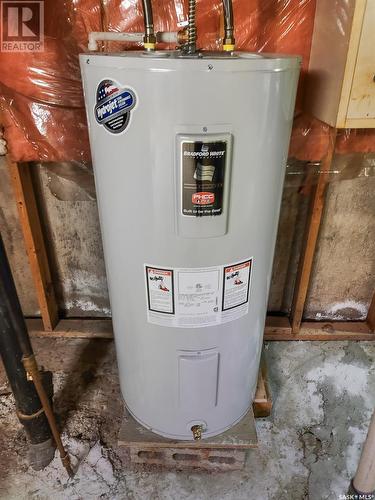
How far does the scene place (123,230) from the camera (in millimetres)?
969

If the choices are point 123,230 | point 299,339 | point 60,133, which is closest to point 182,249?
point 123,230

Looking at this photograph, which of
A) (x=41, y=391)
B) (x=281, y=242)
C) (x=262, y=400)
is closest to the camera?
(x=41, y=391)

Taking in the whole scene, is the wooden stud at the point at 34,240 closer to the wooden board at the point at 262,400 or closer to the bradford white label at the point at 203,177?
the bradford white label at the point at 203,177

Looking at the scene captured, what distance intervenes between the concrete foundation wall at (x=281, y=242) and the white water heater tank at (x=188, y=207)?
58 cm

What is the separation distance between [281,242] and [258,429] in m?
0.75

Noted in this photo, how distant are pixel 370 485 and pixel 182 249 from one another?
0.94 meters

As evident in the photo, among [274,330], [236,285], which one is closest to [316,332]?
[274,330]

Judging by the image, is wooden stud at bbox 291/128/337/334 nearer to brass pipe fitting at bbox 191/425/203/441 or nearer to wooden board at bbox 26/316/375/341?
wooden board at bbox 26/316/375/341

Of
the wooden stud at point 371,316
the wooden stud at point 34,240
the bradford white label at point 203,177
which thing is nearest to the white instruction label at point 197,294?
the bradford white label at point 203,177

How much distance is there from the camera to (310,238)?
1.55m

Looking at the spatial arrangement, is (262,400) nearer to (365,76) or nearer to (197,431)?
(197,431)

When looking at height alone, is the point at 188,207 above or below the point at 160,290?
above

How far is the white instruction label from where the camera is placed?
98 cm

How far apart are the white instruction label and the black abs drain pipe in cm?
40
